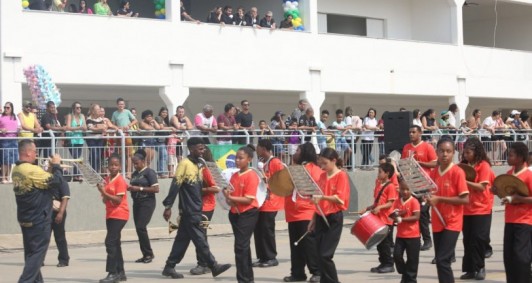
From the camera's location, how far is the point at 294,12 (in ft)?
87.9

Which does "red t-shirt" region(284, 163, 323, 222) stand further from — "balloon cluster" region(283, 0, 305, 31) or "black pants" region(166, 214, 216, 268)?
"balloon cluster" region(283, 0, 305, 31)

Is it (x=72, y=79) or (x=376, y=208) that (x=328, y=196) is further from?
(x=72, y=79)

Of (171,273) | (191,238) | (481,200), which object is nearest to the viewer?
(481,200)

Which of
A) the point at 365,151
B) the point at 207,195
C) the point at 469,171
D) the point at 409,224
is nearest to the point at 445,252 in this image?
the point at 409,224

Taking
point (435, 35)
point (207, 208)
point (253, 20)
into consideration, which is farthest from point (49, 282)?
point (435, 35)

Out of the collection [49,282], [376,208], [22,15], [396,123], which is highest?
[22,15]

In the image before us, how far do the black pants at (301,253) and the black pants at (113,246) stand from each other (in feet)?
7.21

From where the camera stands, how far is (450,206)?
34.3 ft

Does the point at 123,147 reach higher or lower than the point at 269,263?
higher

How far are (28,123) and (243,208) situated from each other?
7857 millimetres

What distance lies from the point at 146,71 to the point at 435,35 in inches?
436

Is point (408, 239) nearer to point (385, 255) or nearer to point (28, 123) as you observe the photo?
point (385, 255)

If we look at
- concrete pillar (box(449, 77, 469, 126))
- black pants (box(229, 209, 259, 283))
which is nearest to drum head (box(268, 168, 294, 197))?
black pants (box(229, 209, 259, 283))

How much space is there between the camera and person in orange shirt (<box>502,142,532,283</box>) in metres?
10.6
